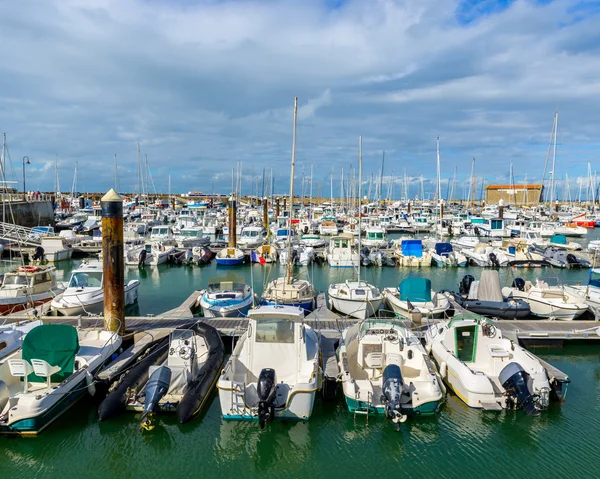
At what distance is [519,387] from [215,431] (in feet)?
25.1

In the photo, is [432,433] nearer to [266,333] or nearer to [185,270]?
[266,333]

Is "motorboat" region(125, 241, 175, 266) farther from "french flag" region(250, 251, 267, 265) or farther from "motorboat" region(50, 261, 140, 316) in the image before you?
"motorboat" region(50, 261, 140, 316)

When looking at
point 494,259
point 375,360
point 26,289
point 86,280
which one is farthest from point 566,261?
point 26,289

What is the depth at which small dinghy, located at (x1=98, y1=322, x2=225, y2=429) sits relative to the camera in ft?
37.2

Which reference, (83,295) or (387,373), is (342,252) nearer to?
(83,295)

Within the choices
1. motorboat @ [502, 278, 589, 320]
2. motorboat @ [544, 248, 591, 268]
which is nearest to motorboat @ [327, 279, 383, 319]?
motorboat @ [502, 278, 589, 320]

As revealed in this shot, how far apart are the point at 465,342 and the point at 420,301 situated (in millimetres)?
5647

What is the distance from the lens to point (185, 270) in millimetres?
37469

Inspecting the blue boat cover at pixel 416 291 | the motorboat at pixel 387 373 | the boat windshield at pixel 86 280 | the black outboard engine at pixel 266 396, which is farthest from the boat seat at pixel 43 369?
the blue boat cover at pixel 416 291

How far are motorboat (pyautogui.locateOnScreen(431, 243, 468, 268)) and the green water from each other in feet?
85.9

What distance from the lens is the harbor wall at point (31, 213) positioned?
52812 mm

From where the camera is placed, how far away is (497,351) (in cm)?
1346

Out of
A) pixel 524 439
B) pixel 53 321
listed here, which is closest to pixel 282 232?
pixel 53 321

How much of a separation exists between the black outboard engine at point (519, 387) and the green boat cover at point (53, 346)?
11.1 meters
